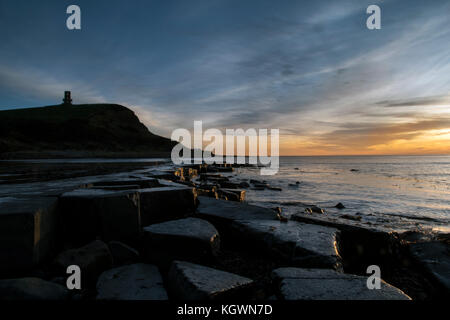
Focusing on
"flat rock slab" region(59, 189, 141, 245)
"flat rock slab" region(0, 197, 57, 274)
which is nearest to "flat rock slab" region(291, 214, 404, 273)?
"flat rock slab" region(59, 189, 141, 245)

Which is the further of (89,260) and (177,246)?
(177,246)

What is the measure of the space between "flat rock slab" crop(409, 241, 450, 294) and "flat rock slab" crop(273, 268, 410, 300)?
113cm

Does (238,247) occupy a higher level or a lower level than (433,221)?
higher

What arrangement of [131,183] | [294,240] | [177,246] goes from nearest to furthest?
1. [177,246]
2. [294,240]
3. [131,183]

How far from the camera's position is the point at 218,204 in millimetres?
3947

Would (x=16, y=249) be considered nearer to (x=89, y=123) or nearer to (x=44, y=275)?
(x=44, y=275)

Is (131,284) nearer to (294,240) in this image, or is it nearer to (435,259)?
(294,240)

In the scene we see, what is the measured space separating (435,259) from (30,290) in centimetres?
374

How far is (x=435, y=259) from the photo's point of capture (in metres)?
2.66

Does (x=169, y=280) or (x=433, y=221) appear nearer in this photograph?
(x=169, y=280)

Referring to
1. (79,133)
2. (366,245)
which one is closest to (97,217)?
(366,245)

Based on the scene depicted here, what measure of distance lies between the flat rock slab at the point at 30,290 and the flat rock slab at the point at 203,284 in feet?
2.50
